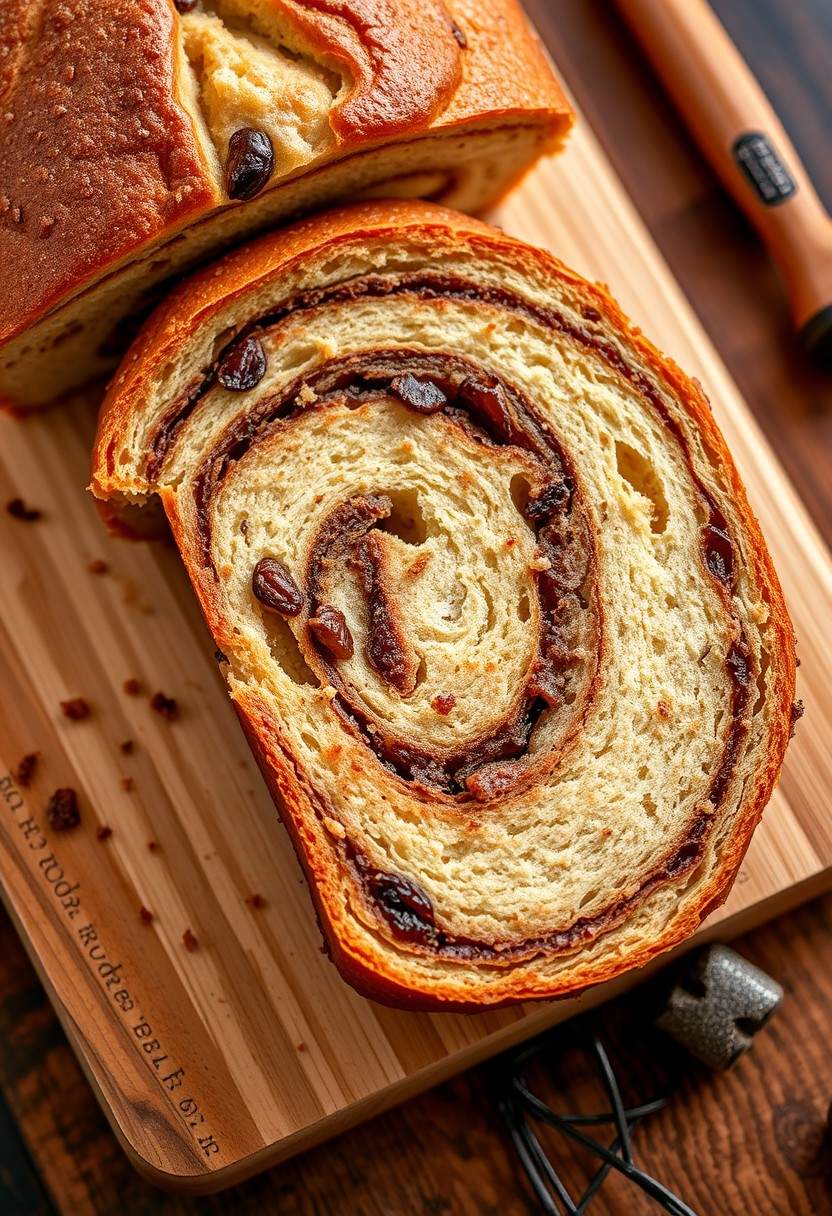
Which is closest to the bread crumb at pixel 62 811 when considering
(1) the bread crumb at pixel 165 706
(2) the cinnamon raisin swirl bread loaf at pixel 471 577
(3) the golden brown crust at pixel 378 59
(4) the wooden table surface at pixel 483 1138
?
(1) the bread crumb at pixel 165 706

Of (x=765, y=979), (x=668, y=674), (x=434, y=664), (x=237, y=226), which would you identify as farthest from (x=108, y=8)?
(x=765, y=979)

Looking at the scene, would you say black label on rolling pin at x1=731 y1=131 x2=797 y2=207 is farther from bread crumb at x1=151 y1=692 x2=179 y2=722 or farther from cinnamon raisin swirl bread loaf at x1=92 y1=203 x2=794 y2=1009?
bread crumb at x1=151 y1=692 x2=179 y2=722

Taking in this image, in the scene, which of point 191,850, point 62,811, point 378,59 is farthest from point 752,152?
point 62,811

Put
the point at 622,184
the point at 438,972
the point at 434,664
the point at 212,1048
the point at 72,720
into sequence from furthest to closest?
the point at 622,184
the point at 72,720
the point at 212,1048
the point at 434,664
the point at 438,972

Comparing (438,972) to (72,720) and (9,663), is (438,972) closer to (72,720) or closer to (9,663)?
(72,720)

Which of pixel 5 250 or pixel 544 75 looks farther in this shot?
pixel 544 75
